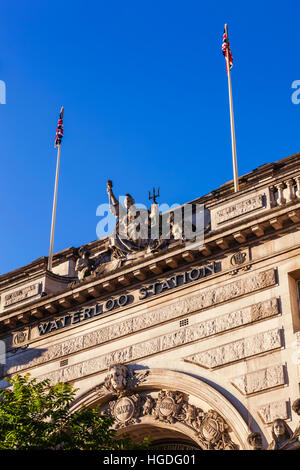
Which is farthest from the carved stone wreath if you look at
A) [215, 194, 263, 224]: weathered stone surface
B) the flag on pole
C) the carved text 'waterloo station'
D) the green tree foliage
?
the flag on pole

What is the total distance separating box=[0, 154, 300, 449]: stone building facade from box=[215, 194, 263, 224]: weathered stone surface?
36mm

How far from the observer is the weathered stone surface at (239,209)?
28.9 meters

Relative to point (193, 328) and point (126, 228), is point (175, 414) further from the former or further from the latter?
point (126, 228)

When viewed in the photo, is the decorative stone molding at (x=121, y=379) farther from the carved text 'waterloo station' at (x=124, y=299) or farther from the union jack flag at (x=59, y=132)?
the union jack flag at (x=59, y=132)

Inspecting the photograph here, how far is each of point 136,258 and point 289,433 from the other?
933 cm

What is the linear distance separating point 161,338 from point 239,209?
4.75 meters

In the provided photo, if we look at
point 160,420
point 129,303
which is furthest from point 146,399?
point 129,303

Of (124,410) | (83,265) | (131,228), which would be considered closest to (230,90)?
(131,228)

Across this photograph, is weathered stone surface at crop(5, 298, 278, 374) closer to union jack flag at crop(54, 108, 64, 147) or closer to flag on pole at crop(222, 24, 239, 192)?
flag on pole at crop(222, 24, 239, 192)

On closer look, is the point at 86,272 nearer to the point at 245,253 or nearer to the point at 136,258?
the point at 136,258

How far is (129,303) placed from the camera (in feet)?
Result: 99.6

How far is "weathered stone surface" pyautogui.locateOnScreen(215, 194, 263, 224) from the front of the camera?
28891 millimetres

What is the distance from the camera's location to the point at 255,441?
24.2 metres

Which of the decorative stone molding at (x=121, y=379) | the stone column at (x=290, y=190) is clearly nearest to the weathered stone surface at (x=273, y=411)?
the decorative stone molding at (x=121, y=379)
